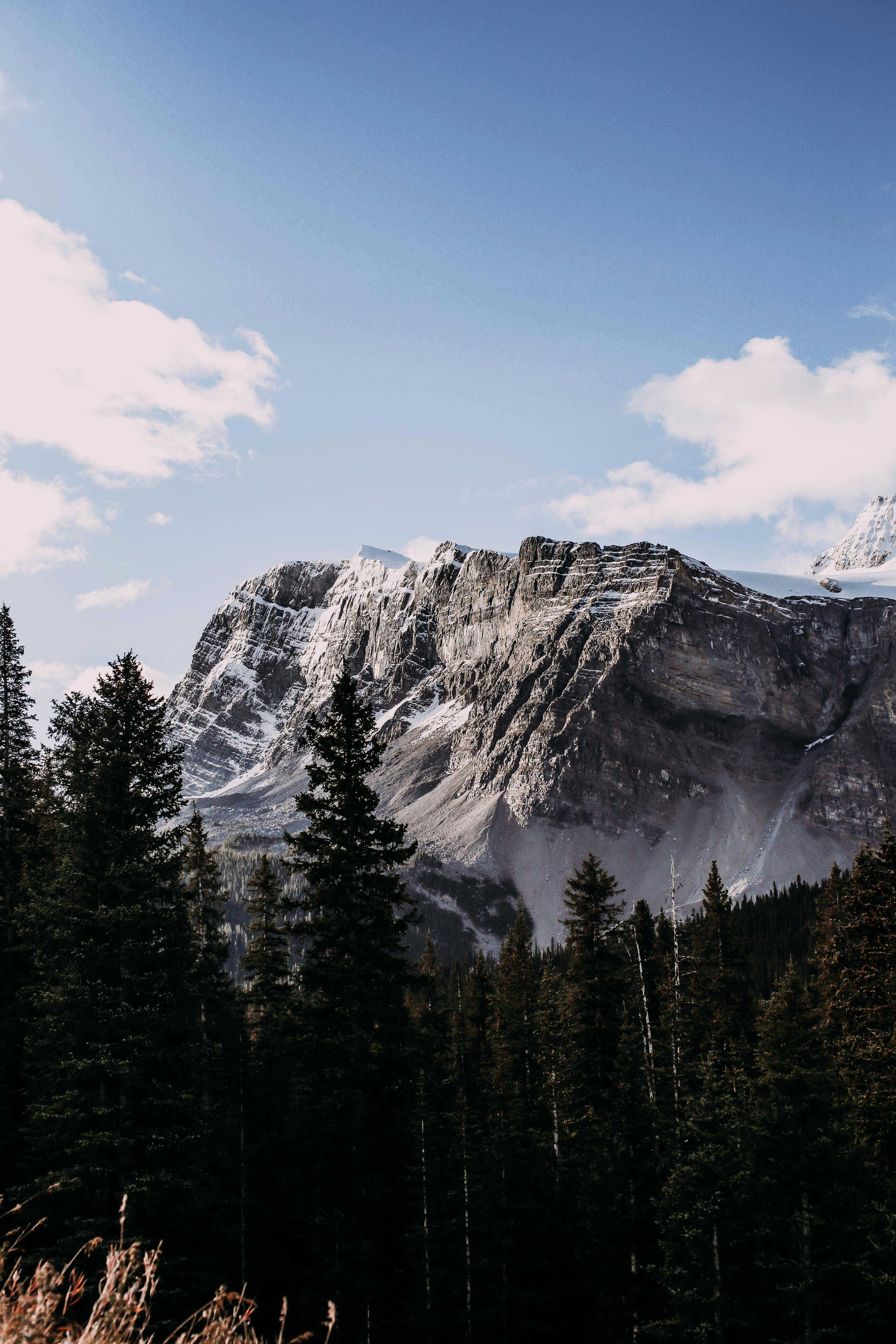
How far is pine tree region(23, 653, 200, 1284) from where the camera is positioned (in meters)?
15.5

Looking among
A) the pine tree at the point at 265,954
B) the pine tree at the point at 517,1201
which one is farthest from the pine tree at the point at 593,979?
the pine tree at the point at 265,954

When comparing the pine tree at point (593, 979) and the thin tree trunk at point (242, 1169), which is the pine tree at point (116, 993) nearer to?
the thin tree trunk at point (242, 1169)

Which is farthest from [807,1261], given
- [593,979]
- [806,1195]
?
[593,979]

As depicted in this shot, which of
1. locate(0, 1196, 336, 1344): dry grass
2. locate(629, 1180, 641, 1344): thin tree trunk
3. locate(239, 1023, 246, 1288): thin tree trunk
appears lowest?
locate(629, 1180, 641, 1344): thin tree trunk

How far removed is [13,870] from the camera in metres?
23.5

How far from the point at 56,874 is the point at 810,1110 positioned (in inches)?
699

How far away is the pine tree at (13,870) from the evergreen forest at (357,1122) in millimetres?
72

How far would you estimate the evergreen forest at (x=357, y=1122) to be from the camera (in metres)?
16.3

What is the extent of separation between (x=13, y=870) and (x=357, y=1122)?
11677mm

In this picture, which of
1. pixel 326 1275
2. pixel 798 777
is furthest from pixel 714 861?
pixel 798 777

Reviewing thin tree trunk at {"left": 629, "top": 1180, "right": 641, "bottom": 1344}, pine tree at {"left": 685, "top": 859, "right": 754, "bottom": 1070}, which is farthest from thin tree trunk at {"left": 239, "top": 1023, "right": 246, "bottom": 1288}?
pine tree at {"left": 685, "top": 859, "right": 754, "bottom": 1070}

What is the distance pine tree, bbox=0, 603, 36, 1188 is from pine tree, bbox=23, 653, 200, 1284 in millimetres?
1513

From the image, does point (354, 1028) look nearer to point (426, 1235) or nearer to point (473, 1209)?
point (426, 1235)

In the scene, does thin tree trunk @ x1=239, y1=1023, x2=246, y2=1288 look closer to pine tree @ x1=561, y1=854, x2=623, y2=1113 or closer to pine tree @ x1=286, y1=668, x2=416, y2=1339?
pine tree @ x1=286, y1=668, x2=416, y2=1339
